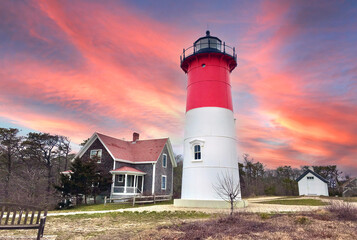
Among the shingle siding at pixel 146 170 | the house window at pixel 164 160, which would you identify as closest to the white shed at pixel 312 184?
the house window at pixel 164 160

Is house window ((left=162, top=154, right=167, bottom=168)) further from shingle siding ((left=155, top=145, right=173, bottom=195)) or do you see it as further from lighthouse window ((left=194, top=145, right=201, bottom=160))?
lighthouse window ((left=194, top=145, right=201, bottom=160))

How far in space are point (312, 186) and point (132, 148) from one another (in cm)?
2474

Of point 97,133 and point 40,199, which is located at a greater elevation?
point 97,133

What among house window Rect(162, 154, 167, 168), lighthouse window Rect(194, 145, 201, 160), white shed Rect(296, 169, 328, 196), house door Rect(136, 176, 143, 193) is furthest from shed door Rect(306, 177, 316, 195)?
lighthouse window Rect(194, 145, 201, 160)

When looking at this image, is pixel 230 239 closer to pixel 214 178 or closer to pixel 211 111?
pixel 214 178

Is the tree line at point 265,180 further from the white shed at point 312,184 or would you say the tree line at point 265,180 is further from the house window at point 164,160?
the house window at point 164,160

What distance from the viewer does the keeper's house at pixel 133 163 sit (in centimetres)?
2152

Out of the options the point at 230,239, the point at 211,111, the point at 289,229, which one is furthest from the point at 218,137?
the point at 230,239

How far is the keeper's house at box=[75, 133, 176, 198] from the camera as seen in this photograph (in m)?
21.5

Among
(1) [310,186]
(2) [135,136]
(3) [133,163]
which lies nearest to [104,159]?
(3) [133,163]

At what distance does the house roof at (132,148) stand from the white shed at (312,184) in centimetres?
2000

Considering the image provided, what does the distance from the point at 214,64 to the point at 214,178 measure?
7.41m

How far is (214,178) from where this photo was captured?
48.3 ft

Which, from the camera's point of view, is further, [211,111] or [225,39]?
[225,39]
